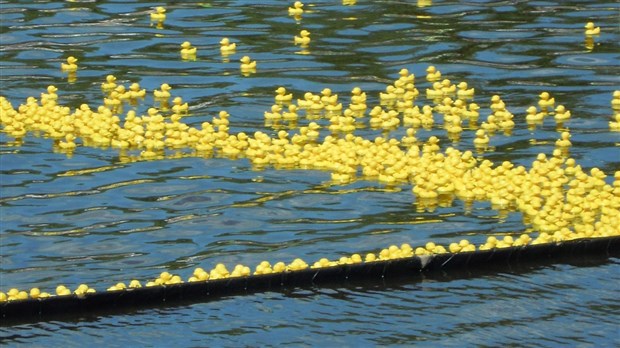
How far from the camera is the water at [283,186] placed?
25.5ft

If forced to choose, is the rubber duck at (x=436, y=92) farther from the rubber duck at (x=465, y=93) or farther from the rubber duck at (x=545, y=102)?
the rubber duck at (x=545, y=102)

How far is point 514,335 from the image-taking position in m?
7.49

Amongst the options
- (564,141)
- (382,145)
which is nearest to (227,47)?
(382,145)

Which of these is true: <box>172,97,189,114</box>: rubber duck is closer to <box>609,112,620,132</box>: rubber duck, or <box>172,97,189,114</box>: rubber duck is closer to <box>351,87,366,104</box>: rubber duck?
<box>351,87,366,104</box>: rubber duck

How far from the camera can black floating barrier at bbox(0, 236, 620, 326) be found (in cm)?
797

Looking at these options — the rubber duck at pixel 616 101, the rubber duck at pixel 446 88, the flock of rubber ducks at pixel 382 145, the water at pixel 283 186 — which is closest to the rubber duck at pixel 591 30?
the water at pixel 283 186

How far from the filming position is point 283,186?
10586 mm

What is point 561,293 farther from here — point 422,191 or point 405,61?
point 405,61

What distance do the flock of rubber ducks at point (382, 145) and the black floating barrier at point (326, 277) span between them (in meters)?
0.14

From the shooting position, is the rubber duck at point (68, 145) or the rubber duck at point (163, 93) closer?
the rubber duck at point (68, 145)

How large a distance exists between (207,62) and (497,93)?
11.7 feet

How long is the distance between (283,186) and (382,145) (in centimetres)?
103

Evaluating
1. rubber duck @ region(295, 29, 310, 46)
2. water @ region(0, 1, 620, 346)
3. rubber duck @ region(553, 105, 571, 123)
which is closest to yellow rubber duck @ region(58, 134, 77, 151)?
water @ region(0, 1, 620, 346)

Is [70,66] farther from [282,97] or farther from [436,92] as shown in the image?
[436,92]
